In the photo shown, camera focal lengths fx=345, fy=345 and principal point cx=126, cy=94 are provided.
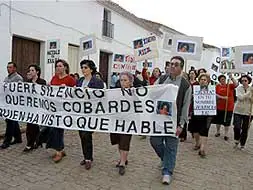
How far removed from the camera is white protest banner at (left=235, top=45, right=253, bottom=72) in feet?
24.9

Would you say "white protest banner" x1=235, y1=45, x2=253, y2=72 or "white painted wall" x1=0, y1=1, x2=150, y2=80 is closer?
"white protest banner" x1=235, y1=45, x2=253, y2=72

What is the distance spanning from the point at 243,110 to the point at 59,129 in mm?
3981

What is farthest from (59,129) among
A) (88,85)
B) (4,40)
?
(4,40)

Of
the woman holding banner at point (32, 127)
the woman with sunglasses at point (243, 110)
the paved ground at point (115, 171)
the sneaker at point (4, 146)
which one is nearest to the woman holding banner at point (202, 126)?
the paved ground at point (115, 171)

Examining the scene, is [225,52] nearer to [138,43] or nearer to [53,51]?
[138,43]

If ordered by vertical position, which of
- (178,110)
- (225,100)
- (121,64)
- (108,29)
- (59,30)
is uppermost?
(108,29)

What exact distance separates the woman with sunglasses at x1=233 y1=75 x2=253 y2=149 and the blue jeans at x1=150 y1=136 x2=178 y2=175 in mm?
2950

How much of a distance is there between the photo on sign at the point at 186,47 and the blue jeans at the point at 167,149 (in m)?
4.26

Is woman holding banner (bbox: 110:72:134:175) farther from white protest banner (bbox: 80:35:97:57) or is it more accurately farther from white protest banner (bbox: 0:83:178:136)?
white protest banner (bbox: 80:35:97:57)

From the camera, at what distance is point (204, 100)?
7.14 metres

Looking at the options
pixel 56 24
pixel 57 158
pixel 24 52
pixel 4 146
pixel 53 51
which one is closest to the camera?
pixel 57 158

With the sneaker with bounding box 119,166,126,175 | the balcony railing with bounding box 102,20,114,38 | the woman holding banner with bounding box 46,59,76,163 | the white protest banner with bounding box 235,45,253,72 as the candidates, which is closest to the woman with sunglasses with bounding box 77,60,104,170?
the woman holding banner with bounding box 46,59,76,163

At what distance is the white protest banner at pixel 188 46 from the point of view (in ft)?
29.0

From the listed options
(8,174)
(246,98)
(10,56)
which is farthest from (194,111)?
(10,56)
